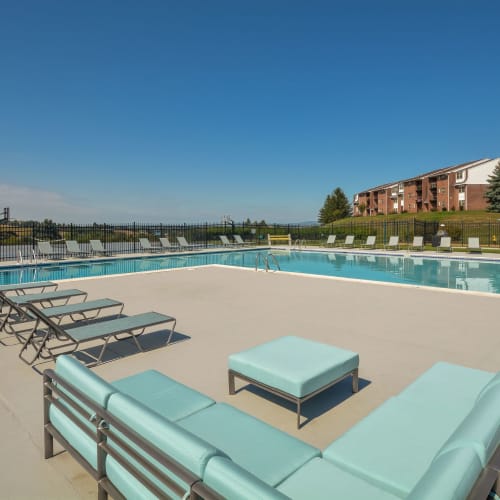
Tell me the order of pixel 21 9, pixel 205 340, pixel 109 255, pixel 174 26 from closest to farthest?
pixel 205 340 < pixel 21 9 < pixel 174 26 < pixel 109 255

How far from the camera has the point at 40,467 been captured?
2512 mm

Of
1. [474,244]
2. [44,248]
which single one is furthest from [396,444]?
[474,244]

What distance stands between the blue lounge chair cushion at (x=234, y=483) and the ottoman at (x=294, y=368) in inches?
69.9

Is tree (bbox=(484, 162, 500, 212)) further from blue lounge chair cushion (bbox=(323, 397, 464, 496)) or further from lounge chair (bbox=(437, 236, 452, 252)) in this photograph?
blue lounge chair cushion (bbox=(323, 397, 464, 496))

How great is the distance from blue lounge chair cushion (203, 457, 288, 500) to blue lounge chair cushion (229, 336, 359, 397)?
1.77 meters

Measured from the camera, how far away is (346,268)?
651 inches

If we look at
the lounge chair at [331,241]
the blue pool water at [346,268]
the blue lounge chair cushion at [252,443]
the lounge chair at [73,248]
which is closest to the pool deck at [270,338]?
the blue lounge chair cushion at [252,443]

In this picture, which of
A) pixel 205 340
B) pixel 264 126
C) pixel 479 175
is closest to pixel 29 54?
pixel 205 340

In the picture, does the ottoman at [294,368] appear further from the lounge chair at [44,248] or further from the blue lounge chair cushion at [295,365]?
the lounge chair at [44,248]

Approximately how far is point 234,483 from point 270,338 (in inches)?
167

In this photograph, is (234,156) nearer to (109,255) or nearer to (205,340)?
(109,255)

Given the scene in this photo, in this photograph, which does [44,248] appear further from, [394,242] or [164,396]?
[394,242]

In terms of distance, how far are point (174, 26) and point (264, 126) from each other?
20010mm

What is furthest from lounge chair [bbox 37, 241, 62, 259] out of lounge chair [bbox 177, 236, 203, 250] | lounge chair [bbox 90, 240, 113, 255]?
lounge chair [bbox 177, 236, 203, 250]
